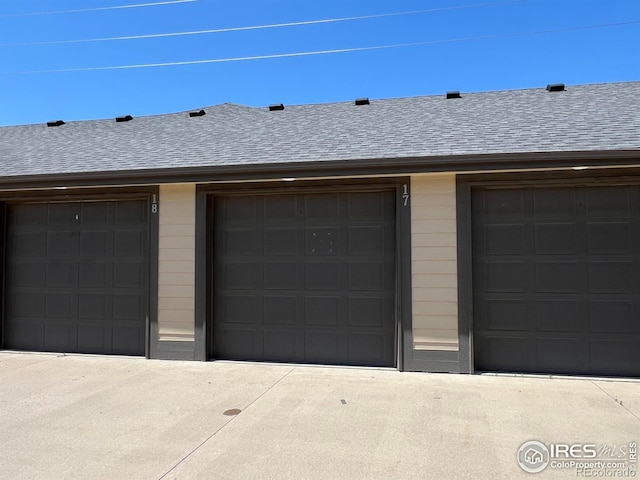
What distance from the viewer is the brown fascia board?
5520 millimetres

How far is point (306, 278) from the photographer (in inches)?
261

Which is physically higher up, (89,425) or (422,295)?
(422,295)

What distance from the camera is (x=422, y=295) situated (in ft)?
20.2

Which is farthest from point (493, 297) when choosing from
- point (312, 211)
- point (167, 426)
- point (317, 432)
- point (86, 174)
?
point (86, 174)

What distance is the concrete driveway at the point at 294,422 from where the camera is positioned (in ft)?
10.9

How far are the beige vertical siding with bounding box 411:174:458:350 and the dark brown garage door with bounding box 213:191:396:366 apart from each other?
0.37m

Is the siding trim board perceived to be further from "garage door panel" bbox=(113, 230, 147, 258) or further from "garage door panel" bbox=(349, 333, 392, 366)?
"garage door panel" bbox=(113, 230, 147, 258)

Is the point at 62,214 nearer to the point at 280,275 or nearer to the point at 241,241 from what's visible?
the point at 241,241

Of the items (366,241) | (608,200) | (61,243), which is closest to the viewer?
(608,200)

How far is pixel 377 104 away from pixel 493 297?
15.7ft

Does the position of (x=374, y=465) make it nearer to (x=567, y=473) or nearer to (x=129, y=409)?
(x=567, y=473)

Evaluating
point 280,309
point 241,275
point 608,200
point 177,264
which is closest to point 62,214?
point 177,264

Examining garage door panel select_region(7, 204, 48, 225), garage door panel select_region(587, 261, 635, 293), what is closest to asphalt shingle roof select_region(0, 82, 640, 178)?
garage door panel select_region(7, 204, 48, 225)

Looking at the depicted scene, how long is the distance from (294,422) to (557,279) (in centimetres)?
397
